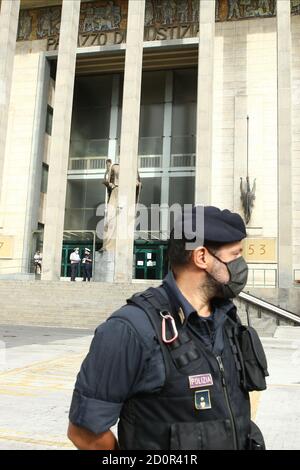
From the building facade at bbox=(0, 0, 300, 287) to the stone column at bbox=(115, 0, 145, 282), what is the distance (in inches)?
2.6

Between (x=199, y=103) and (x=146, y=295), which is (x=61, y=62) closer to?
(x=199, y=103)

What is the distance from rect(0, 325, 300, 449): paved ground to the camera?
4078 millimetres

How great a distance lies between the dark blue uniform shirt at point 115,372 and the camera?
1627mm

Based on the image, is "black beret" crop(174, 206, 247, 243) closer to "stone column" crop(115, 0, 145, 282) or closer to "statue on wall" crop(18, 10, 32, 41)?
"stone column" crop(115, 0, 145, 282)

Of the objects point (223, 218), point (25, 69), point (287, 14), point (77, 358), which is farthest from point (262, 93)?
point (223, 218)

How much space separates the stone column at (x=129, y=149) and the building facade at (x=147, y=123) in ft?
0.22

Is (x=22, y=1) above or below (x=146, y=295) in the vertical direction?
above

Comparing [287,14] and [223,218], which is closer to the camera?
[223,218]

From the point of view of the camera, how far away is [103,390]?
1635mm

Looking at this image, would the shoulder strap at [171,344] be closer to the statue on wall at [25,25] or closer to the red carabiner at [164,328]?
the red carabiner at [164,328]

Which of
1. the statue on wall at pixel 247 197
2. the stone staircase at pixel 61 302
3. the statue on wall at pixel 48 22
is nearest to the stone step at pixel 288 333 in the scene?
the stone staircase at pixel 61 302

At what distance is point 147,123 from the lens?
3069cm

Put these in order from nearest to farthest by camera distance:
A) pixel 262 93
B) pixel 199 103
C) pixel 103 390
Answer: pixel 103 390 < pixel 199 103 < pixel 262 93
